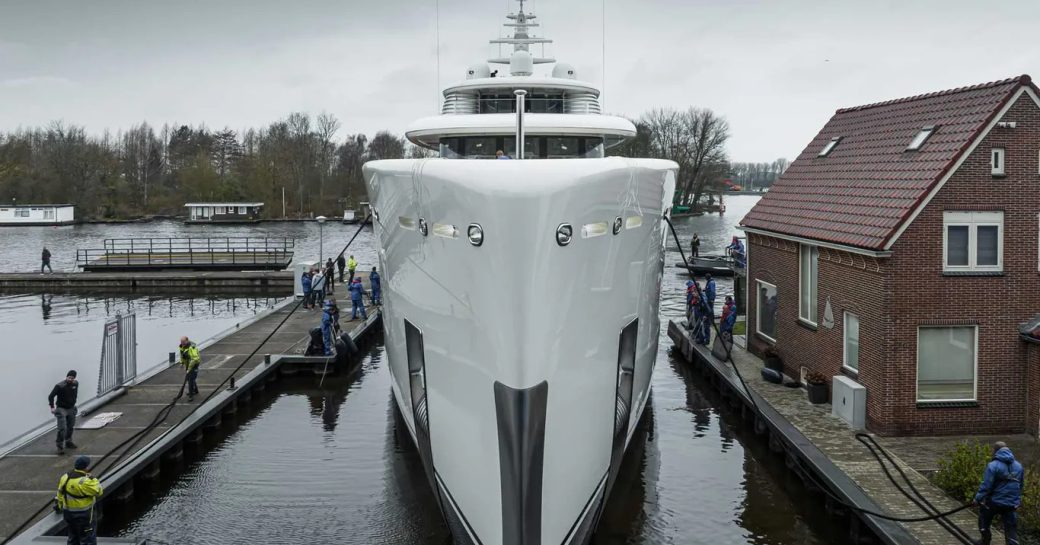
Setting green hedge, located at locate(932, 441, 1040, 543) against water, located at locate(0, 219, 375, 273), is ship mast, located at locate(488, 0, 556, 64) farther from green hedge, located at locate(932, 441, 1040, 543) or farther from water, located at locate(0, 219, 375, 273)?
water, located at locate(0, 219, 375, 273)

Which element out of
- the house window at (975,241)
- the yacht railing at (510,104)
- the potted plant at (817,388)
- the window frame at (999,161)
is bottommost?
the potted plant at (817,388)

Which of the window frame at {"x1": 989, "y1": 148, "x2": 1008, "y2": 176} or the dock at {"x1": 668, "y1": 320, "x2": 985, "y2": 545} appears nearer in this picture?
the dock at {"x1": 668, "y1": 320, "x2": 985, "y2": 545}

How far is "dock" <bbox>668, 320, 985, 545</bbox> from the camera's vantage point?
31.0 ft

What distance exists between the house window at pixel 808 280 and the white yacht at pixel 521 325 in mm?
5940

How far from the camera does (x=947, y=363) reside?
41.8 feet

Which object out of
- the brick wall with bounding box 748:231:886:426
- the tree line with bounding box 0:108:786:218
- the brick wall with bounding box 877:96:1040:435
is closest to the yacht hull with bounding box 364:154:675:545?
the brick wall with bounding box 748:231:886:426

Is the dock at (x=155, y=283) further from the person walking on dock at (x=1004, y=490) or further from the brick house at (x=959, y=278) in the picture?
the person walking on dock at (x=1004, y=490)

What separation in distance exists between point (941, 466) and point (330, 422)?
10380 mm

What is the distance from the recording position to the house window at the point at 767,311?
696 inches

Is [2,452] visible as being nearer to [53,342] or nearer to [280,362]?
[280,362]

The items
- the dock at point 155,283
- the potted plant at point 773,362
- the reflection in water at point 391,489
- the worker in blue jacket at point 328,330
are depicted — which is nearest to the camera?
the reflection in water at point 391,489

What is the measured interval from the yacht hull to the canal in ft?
6.31

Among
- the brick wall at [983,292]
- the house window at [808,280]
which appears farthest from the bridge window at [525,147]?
the brick wall at [983,292]

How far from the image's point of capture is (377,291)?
2691cm
